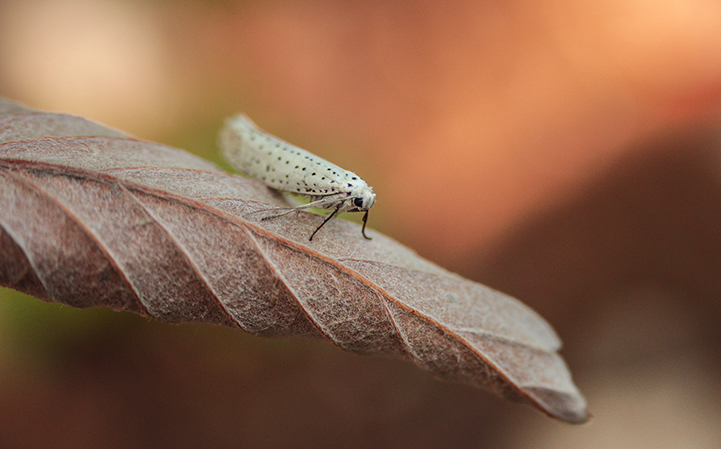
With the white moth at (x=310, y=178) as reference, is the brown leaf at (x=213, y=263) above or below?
below

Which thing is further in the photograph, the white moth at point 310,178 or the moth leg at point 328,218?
the white moth at point 310,178

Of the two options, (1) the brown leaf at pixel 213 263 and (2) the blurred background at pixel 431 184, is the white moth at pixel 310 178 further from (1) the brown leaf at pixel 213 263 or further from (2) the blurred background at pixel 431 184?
(2) the blurred background at pixel 431 184

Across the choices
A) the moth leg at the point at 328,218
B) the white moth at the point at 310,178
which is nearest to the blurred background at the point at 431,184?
the white moth at the point at 310,178

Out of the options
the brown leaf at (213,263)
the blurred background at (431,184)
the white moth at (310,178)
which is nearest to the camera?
the brown leaf at (213,263)

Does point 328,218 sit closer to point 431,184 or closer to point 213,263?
point 213,263

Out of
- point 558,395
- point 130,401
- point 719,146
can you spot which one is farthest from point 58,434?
point 719,146

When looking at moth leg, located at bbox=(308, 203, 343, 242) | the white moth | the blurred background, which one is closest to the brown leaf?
moth leg, located at bbox=(308, 203, 343, 242)

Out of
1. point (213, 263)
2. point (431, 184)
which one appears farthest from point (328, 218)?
point (431, 184)
